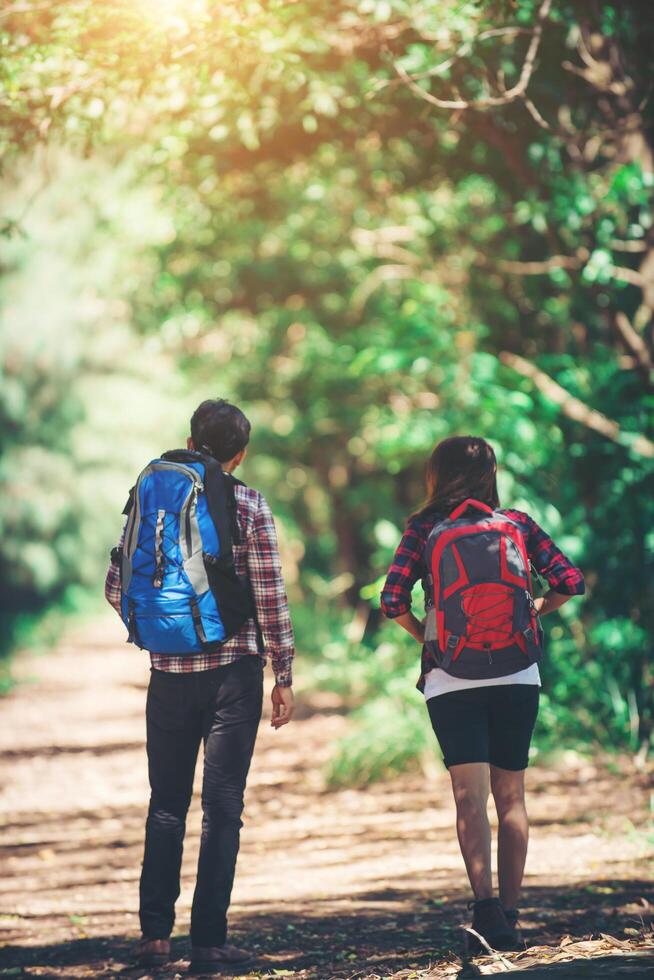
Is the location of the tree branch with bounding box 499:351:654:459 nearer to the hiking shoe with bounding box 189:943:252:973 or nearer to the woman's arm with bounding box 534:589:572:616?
the woman's arm with bounding box 534:589:572:616

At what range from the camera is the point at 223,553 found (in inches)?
170

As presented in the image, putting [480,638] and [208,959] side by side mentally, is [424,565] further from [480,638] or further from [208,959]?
[208,959]

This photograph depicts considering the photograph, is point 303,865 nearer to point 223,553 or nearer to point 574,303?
point 223,553

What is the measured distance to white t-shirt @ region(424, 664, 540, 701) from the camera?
162 inches

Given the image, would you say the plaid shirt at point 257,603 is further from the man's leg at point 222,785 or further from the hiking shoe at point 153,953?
the hiking shoe at point 153,953

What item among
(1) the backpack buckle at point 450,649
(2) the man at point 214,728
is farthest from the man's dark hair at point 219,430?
(1) the backpack buckle at point 450,649

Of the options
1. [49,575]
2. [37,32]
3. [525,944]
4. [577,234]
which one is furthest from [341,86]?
[49,575]

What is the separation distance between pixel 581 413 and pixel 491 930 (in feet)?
16.3

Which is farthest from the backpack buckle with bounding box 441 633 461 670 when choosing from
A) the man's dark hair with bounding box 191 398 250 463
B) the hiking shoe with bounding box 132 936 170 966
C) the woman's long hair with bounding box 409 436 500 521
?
the hiking shoe with bounding box 132 936 170 966

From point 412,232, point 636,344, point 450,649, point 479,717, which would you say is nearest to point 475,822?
point 479,717

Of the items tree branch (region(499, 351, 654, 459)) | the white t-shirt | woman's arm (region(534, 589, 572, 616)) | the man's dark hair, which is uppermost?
tree branch (region(499, 351, 654, 459))

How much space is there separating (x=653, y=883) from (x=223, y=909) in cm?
225

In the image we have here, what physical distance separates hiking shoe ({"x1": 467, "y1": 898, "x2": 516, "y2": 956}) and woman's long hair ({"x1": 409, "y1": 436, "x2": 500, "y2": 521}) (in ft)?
4.42

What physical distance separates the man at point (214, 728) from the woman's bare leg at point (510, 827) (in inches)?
32.3
